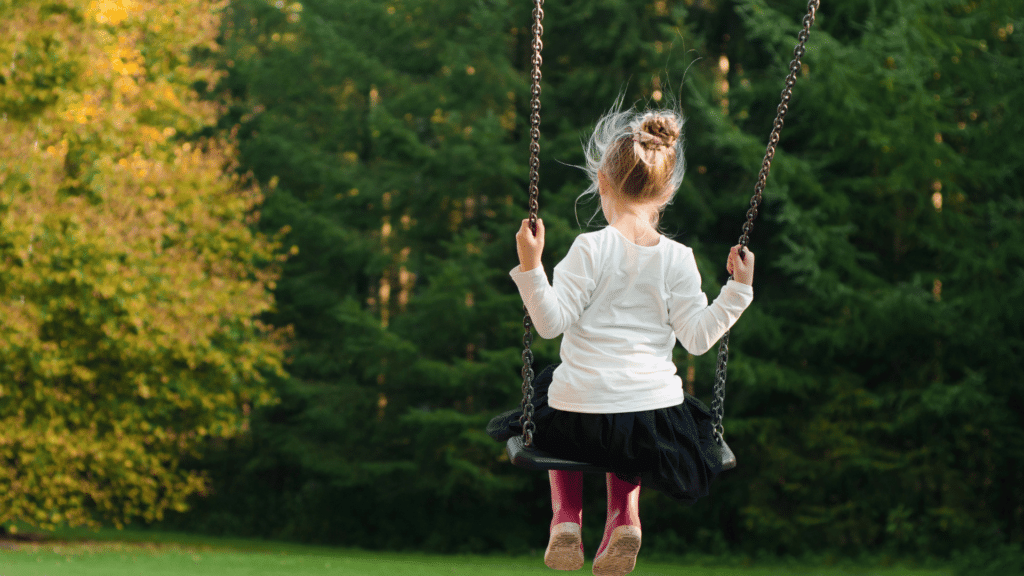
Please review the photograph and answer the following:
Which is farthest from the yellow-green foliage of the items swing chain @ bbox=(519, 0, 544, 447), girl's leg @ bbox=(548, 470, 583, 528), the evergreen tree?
girl's leg @ bbox=(548, 470, 583, 528)

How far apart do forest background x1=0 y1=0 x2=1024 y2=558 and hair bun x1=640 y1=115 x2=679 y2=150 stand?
754 centimetres

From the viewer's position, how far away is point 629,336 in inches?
109

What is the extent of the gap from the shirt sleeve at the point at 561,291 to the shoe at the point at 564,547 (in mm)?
617

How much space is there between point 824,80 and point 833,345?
120 inches

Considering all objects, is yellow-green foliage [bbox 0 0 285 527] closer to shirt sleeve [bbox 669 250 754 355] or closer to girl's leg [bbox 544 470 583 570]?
girl's leg [bbox 544 470 583 570]

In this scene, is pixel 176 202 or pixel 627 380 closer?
pixel 627 380

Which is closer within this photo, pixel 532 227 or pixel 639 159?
pixel 532 227

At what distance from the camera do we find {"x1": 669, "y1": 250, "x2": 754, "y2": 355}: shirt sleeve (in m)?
2.78

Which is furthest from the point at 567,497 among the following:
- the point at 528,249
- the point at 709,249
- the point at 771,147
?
the point at 709,249

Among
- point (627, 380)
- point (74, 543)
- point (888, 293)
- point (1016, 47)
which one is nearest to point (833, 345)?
point (888, 293)

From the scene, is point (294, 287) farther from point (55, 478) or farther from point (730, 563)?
point (730, 563)

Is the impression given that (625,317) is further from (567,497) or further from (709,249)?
(709,249)

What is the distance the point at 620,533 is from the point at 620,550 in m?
0.05

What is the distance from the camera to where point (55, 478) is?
1073 centimetres
